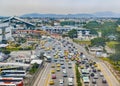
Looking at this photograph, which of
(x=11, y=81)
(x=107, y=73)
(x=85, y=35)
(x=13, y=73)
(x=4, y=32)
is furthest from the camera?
(x=85, y=35)

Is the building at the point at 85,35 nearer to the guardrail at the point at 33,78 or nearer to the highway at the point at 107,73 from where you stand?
the highway at the point at 107,73

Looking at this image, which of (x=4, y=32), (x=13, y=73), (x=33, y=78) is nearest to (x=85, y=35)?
(x=4, y=32)

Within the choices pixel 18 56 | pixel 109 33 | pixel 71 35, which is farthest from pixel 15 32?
pixel 18 56

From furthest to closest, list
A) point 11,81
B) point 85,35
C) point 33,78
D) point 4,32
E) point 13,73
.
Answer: point 85,35, point 4,32, point 13,73, point 33,78, point 11,81

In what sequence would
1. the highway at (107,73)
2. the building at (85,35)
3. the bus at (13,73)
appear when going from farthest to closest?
the building at (85,35) < the bus at (13,73) < the highway at (107,73)

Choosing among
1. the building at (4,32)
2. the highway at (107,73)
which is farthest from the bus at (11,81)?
the building at (4,32)

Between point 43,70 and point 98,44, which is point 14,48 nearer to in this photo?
point 98,44

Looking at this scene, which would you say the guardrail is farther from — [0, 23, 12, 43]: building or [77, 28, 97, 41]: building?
[77, 28, 97, 41]: building

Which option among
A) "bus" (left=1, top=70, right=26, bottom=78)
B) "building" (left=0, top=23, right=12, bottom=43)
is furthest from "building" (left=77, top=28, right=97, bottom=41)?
"bus" (left=1, top=70, right=26, bottom=78)

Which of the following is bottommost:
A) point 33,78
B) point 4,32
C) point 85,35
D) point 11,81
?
point 85,35

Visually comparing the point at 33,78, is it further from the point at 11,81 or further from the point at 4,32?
the point at 4,32

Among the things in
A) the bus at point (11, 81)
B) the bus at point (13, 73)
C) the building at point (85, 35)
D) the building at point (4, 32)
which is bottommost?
the building at point (85, 35)
